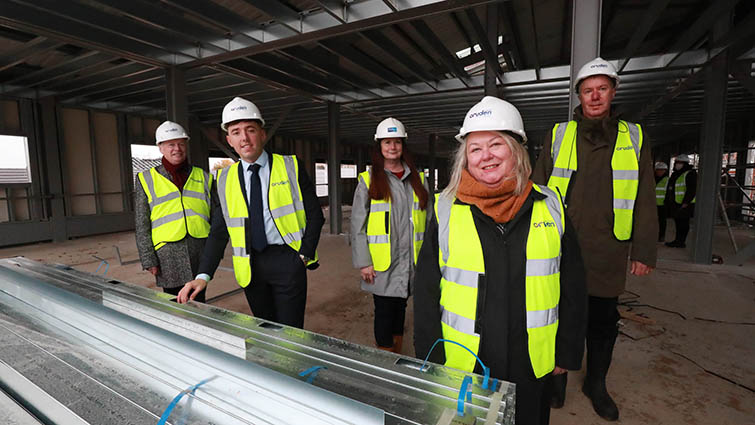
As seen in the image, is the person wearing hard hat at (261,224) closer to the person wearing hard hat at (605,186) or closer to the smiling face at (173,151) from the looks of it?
the smiling face at (173,151)

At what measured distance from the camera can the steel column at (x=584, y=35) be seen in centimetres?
271

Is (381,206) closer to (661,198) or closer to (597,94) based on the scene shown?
(597,94)

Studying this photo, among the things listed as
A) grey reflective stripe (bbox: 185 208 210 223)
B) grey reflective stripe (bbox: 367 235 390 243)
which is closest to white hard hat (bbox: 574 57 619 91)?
grey reflective stripe (bbox: 367 235 390 243)

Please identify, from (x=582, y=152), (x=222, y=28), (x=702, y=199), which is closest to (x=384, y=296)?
(x=582, y=152)

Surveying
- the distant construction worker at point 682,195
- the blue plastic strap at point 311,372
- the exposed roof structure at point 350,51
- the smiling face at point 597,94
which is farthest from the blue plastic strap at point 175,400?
the distant construction worker at point 682,195

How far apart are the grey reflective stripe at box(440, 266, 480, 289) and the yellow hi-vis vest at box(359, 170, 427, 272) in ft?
4.08

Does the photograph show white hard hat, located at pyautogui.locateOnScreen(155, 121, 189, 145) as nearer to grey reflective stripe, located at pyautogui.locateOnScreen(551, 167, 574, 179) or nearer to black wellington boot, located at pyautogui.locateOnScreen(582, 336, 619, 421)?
grey reflective stripe, located at pyautogui.locateOnScreen(551, 167, 574, 179)

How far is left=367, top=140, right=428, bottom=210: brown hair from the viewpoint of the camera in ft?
8.78

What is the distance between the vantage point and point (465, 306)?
1411mm

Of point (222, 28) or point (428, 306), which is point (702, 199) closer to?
point (428, 306)

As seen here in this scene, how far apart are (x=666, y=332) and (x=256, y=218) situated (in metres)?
3.98

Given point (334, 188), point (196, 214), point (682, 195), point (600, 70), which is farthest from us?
point (334, 188)

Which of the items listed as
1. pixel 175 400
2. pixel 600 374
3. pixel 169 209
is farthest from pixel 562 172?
pixel 169 209

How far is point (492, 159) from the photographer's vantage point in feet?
4.76
